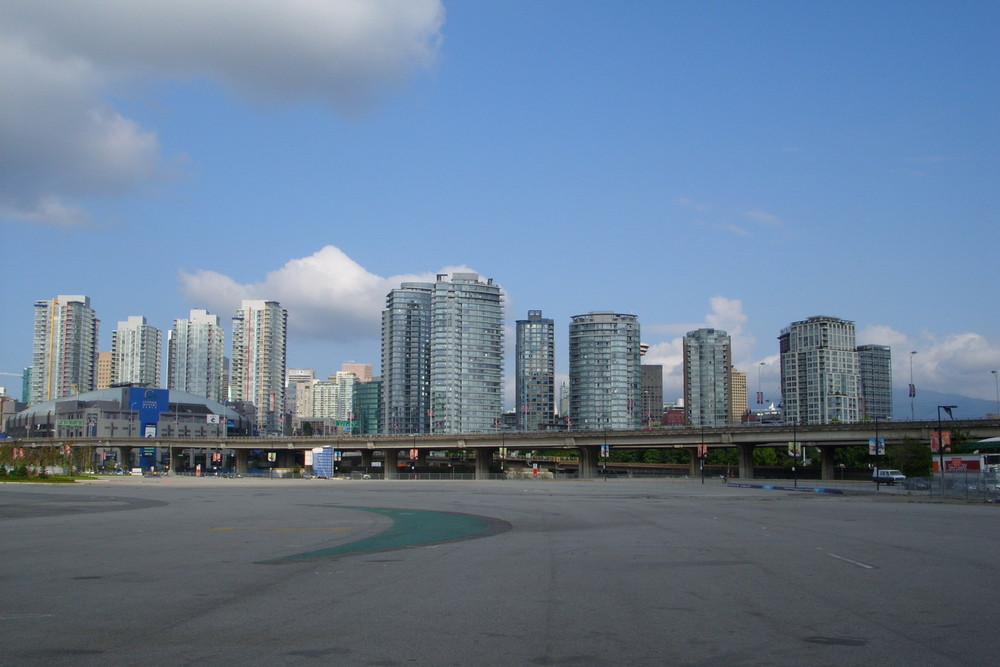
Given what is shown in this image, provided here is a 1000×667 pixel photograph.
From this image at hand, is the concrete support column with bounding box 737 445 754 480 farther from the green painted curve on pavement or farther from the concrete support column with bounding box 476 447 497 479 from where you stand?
the green painted curve on pavement

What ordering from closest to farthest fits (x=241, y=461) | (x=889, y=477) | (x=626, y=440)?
(x=889, y=477) → (x=626, y=440) → (x=241, y=461)

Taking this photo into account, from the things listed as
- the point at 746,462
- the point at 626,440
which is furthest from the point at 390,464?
the point at 746,462

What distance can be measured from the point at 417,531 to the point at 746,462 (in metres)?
101

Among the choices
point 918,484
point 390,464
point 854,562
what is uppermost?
point 854,562

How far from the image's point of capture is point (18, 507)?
38625mm

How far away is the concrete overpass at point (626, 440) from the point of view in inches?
4060

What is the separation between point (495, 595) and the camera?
13719 millimetres

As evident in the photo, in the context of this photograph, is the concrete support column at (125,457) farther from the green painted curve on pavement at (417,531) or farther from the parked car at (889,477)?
the green painted curve on pavement at (417,531)

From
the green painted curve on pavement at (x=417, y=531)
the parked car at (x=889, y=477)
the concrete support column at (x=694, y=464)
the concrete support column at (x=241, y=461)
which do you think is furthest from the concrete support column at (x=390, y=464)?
the green painted curve on pavement at (x=417, y=531)

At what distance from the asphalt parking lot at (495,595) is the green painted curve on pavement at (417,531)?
0.17 meters

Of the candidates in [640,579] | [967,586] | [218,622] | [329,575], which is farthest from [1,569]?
[967,586]

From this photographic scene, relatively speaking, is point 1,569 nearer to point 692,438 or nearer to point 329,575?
point 329,575

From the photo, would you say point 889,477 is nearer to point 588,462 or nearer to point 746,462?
point 746,462

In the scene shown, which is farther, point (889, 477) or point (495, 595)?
point (889, 477)
